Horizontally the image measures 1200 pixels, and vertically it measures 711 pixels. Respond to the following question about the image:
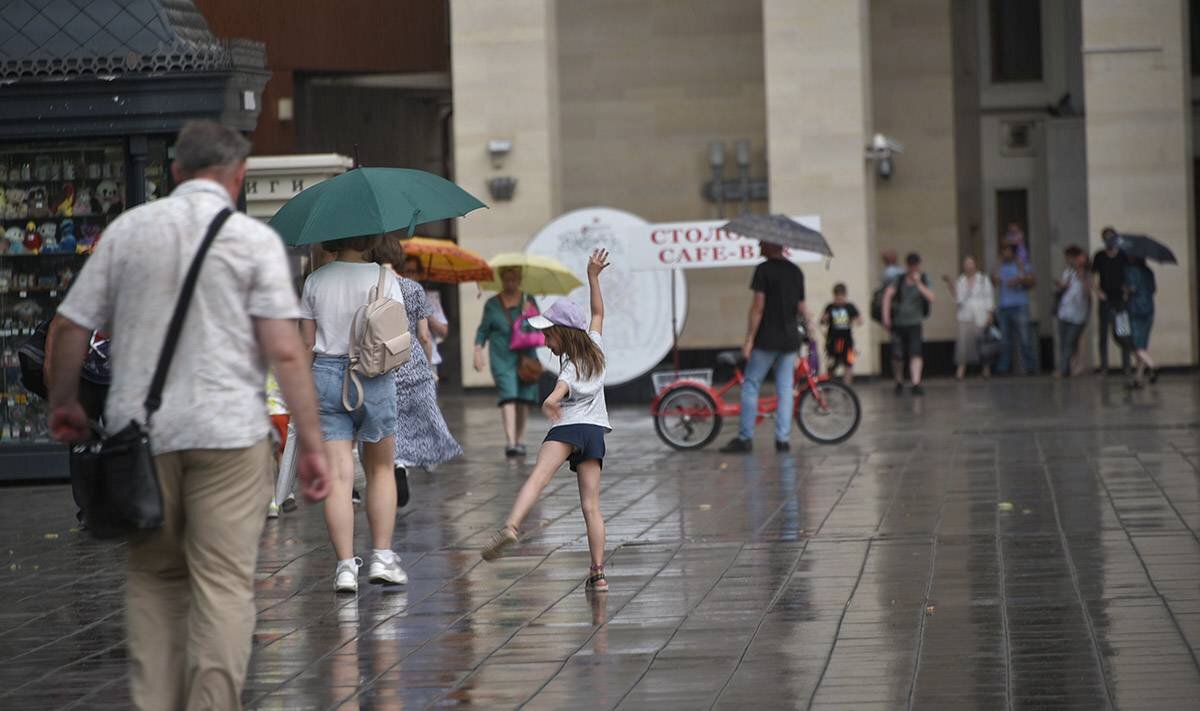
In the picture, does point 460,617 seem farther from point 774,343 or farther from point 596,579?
point 774,343

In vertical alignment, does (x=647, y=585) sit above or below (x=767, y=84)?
below

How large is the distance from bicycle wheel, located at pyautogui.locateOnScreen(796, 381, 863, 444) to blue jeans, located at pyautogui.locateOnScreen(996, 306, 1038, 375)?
1134cm

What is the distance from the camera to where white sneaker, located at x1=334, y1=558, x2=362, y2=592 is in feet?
28.1

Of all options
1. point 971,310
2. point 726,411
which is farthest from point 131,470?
point 971,310

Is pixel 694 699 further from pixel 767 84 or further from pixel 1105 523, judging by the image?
pixel 767 84

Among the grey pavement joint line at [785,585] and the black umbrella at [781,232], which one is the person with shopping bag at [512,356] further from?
the grey pavement joint line at [785,585]

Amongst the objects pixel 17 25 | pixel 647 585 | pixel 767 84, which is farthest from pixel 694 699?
pixel 767 84

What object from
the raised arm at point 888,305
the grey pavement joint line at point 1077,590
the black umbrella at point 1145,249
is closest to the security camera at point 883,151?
the raised arm at point 888,305

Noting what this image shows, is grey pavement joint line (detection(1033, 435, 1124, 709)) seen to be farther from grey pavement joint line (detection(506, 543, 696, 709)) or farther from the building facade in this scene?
the building facade

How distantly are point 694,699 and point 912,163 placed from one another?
2285cm

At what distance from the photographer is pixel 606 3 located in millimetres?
28094

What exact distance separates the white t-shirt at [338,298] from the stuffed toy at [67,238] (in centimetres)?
538

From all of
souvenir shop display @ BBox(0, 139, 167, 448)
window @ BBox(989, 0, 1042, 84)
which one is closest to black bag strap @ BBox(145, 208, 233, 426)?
souvenir shop display @ BBox(0, 139, 167, 448)

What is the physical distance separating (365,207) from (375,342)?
2.06 feet
